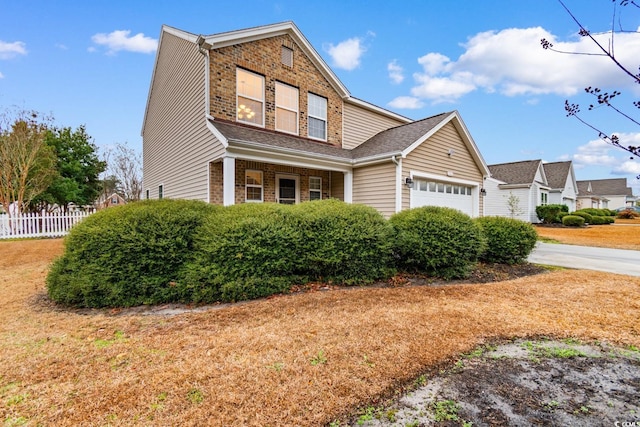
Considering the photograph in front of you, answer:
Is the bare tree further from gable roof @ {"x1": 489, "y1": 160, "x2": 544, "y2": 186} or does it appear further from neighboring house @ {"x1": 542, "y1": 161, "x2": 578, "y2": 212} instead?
neighboring house @ {"x1": 542, "y1": 161, "x2": 578, "y2": 212}

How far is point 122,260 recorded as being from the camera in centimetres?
422

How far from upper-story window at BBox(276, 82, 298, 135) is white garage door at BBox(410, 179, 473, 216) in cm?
489

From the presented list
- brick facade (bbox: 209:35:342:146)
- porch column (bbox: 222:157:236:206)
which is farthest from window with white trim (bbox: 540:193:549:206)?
porch column (bbox: 222:157:236:206)

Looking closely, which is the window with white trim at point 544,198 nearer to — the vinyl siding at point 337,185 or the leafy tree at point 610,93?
the vinyl siding at point 337,185

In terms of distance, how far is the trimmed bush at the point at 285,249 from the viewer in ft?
14.5

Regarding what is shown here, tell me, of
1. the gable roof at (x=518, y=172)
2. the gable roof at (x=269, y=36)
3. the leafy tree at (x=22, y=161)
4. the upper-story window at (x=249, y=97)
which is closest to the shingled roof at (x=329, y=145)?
the upper-story window at (x=249, y=97)

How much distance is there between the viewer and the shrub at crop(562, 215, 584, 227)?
768 inches

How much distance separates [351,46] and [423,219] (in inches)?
Result: 465

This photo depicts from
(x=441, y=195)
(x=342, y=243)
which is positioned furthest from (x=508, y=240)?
(x=342, y=243)

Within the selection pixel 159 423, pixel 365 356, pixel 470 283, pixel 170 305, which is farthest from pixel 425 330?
pixel 170 305

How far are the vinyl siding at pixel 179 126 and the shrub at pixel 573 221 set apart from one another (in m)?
23.3

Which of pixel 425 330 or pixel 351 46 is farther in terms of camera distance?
pixel 351 46

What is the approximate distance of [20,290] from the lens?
5125mm

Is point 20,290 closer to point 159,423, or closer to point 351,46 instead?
point 159,423
